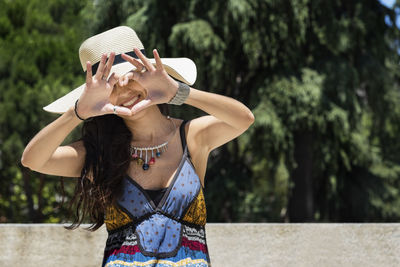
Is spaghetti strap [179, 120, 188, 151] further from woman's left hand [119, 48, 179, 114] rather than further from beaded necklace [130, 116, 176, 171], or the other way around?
woman's left hand [119, 48, 179, 114]

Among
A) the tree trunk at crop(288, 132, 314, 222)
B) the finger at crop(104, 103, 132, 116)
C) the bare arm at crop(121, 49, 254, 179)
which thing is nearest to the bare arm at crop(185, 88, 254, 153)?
the bare arm at crop(121, 49, 254, 179)

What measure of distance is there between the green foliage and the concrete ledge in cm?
615

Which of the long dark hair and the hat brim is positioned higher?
the hat brim

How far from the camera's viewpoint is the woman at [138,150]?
194 cm

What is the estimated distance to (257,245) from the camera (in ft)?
10.6

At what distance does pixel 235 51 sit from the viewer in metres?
9.97

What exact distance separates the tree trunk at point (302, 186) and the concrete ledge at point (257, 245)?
6.97 meters

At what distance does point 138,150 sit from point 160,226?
31 centimetres

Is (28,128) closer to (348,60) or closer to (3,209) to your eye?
(3,209)

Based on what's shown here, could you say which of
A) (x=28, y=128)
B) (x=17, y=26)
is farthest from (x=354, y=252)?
(x=17, y=26)

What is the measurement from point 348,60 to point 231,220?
3571mm

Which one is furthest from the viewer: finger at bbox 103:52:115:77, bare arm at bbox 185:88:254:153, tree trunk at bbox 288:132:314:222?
tree trunk at bbox 288:132:314:222

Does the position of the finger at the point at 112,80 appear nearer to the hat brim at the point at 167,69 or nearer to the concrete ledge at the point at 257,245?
the hat brim at the point at 167,69

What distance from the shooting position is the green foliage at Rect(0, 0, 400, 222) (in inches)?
375
